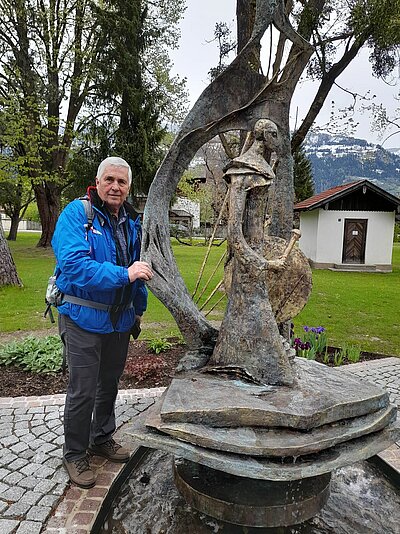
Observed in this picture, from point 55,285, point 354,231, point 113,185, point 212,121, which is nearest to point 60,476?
point 55,285

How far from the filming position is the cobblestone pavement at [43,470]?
2803 mm

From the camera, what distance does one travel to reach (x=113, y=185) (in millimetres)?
2984

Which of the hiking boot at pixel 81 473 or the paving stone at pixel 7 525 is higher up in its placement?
the hiking boot at pixel 81 473

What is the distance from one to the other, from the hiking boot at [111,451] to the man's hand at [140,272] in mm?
1643

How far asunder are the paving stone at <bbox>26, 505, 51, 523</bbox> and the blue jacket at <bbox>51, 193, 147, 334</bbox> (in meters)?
1.20

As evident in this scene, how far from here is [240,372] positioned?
261cm

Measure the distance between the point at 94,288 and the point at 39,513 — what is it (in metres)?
1.52

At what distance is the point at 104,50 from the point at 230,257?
19.4 m

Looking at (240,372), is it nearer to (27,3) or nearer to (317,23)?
(317,23)

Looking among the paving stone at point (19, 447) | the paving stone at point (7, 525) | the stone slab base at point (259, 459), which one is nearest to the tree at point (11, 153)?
the paving stone at point (19, 447)

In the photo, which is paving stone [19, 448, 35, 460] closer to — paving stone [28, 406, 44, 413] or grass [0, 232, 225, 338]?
paving stone [28, 406, 44, 413]

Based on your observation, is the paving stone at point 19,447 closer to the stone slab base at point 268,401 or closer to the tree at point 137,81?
the stone slab base at point 268,401

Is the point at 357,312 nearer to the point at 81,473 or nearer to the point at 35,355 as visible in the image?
the point at 35,355

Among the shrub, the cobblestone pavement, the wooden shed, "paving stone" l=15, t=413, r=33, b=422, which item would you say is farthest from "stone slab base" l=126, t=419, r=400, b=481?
the wooden shed
